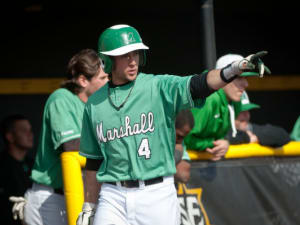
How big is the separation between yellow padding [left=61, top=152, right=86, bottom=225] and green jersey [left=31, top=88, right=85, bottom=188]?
0.43 ft

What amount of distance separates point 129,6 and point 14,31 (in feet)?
4.77

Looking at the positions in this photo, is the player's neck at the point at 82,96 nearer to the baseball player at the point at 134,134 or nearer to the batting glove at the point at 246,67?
the baseball player at the point at 134,134

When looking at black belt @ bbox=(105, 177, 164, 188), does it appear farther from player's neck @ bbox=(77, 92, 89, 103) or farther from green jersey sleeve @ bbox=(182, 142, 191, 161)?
player's neck @ bbox=(77, 92, 89, 103)

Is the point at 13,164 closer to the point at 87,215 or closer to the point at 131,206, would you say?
the point at 87,215

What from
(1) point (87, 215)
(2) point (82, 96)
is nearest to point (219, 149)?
(2) point (82, 96)

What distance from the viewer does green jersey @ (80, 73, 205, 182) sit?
3.18 meters

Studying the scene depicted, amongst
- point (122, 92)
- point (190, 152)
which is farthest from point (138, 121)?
point (190, 152)

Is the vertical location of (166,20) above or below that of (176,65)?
above

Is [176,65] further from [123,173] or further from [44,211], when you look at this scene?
[123,173]

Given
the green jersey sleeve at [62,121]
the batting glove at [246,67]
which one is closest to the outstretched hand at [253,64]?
the batting glove at [246,67]

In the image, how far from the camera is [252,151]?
4434 millimetres

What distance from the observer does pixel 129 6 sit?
7410 millimetres

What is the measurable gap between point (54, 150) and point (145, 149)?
1.05 metres

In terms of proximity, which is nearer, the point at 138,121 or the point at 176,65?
the point at 138,121
